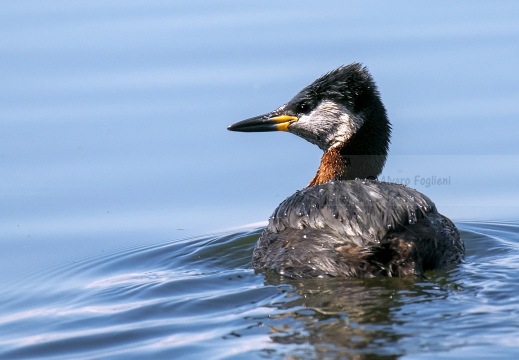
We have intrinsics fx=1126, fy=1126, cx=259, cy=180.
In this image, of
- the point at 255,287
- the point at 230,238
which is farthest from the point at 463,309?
the point at 230,238

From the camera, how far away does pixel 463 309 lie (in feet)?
26.9

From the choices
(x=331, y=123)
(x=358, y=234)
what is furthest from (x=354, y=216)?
(x=331, y=123)

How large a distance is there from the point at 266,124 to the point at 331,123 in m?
0.72

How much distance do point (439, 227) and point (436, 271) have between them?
41cm

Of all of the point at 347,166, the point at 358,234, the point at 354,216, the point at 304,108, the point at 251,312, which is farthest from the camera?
the point at 304,108

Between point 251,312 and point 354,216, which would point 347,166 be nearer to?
point 354,216

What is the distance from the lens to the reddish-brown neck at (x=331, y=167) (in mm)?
10742

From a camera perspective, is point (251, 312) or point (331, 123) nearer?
point (251, 312)

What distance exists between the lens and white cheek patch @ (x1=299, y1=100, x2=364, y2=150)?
1068cm

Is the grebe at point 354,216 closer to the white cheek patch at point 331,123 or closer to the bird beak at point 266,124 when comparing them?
the white cheek patch at point 331,123

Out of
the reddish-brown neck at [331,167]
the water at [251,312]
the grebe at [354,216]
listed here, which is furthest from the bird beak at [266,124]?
the water at [251,312]

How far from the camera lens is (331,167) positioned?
10805 mm

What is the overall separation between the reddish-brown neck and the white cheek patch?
109mm

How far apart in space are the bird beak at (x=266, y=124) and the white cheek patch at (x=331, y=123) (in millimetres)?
182
